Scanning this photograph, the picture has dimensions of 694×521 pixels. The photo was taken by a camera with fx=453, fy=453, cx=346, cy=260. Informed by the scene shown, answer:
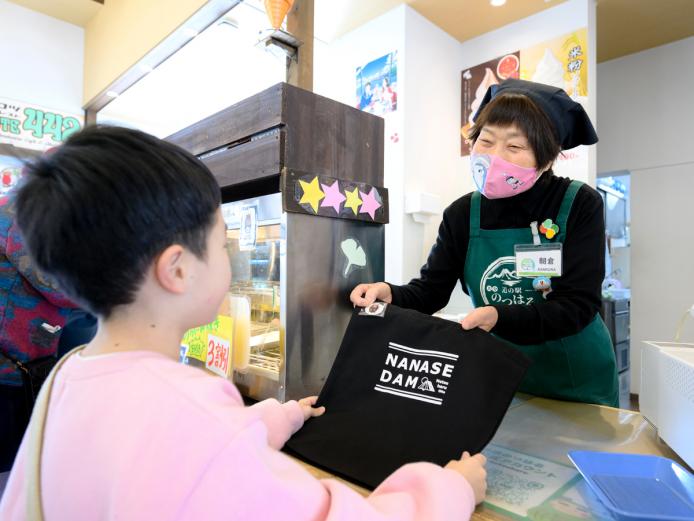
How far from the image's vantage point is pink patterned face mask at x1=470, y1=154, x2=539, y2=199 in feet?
3.47

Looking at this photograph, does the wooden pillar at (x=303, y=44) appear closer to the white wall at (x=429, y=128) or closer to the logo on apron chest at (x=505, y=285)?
the logo on apron chest at (x=505, y=285)

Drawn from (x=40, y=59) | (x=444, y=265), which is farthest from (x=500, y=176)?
(x=40, y=59)

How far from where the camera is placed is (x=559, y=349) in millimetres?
1102

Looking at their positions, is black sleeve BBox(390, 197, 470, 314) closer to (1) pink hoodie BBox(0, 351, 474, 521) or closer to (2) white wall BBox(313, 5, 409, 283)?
(1) pink hoodie BBox(0, 351, 474, 521)

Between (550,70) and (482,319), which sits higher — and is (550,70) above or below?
above

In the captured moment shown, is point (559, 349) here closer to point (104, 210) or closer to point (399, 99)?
point (104, 210)

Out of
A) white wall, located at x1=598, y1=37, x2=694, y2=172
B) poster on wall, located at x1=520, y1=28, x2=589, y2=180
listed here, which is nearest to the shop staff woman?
poster on wall, located at x1=520, y1=28, x2=589, y2=180

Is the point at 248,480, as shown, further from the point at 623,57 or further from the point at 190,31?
the point at 623,57

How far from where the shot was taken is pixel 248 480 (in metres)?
0.41

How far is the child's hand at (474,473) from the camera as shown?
559mm

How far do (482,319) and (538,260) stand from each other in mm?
354

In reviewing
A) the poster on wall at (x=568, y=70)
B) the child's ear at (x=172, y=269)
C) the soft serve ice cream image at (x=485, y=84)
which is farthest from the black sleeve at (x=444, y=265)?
the soft serve ice cream image at (x=485, y=84)

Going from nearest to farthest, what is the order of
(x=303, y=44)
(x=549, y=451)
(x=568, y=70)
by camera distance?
(x=549, y=451) → (x=303, y=44) → (x=568, y=70)

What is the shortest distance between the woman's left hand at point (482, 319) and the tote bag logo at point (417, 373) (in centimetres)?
6
